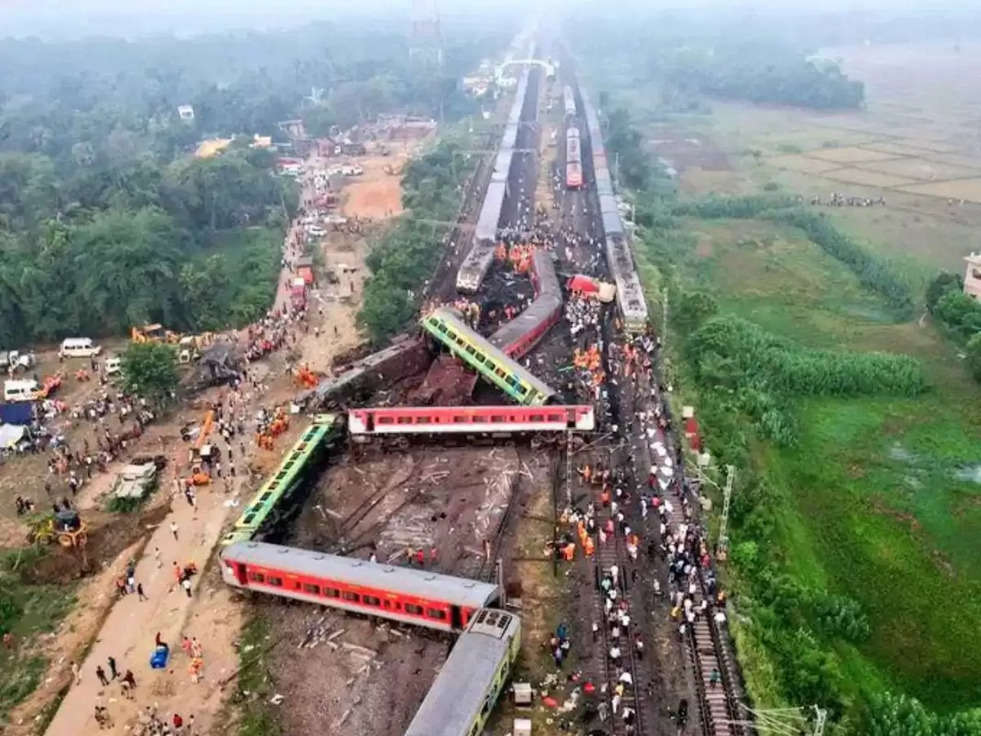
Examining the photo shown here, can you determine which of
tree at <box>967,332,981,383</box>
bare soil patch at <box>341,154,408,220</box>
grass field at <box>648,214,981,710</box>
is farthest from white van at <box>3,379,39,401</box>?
tree at <box>967,332,981,383</box>

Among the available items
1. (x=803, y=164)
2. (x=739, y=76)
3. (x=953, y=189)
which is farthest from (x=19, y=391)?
(x=739, y=76)

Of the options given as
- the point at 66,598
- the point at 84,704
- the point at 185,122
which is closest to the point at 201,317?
the point at 66,598

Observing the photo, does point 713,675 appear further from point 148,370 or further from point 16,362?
point 16,362

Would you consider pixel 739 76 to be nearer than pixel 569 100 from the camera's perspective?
No

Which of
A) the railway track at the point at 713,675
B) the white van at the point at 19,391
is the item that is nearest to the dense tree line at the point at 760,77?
the white van at the point at 19,391

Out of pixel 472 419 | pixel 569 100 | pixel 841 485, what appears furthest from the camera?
pixel 569 100

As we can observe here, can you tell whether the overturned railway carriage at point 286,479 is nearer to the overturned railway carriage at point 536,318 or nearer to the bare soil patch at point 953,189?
the overturned railway carriage at point 536,318
